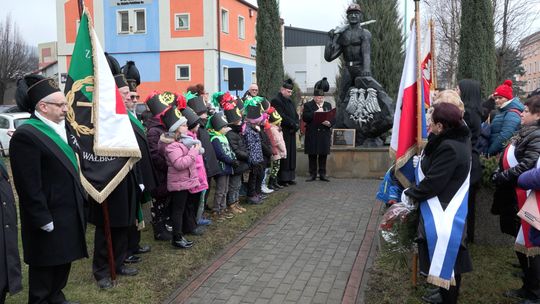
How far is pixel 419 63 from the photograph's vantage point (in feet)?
15.6

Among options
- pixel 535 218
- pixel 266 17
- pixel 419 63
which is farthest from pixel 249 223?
pixel 266 17

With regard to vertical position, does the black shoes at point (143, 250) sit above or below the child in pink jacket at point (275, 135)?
below

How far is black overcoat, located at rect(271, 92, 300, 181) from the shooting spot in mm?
9656

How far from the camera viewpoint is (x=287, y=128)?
9.78 m

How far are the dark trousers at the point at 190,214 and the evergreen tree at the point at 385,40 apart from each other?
1393cm

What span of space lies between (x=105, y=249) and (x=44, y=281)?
2.81 ft

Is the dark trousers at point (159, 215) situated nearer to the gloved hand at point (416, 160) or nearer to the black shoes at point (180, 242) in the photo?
the black shoes at point (180, 242)

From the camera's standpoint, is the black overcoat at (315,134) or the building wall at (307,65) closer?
the black overcoat at (315,134)

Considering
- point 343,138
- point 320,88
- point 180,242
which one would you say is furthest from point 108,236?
point 343,138

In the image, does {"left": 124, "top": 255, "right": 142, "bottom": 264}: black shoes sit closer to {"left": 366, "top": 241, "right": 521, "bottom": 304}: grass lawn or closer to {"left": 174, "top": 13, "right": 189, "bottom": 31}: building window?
{"left": 366, "top": 241, "right": 521, "bottom": 304}: grass lawn

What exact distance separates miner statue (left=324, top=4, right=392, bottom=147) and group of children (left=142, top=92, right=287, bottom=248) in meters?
2.98

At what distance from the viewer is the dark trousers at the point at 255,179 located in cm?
811

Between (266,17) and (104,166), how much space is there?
11926mm

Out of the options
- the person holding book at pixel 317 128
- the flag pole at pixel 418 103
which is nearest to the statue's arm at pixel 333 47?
the person holding book at pixel 317 128
